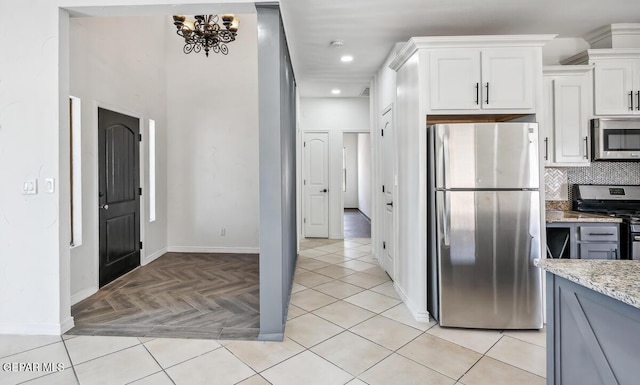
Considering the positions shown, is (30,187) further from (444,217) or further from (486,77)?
(486,77)

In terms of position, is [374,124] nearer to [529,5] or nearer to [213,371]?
[529,5]

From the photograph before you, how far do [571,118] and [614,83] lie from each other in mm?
519

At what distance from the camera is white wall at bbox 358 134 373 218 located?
387 inches

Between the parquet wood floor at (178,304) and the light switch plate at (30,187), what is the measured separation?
116 centimetres

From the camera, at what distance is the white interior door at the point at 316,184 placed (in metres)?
Result: 6.30

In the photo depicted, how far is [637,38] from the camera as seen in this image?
10.3ft

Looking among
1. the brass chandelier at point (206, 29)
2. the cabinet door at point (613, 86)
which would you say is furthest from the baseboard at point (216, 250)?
the cabinet door at point (613, 86)

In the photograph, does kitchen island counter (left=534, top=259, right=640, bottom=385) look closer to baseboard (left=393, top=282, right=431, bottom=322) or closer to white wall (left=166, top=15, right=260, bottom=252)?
baseboard (left=393, top=282, right=431, bottom=322)

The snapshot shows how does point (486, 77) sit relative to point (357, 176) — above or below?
above

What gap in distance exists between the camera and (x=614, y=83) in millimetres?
3078

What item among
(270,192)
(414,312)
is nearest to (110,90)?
(270,192)

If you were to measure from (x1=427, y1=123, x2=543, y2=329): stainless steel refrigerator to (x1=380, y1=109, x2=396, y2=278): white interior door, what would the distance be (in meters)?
0.98

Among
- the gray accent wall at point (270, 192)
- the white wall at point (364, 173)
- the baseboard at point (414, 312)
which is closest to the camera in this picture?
the gray accent wall at point (270, 192)

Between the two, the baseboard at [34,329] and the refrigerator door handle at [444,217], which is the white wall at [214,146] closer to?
the baseboard at [34,329]
